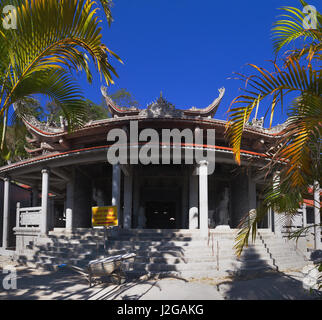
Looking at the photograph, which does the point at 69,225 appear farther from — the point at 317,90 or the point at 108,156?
the point at 317,90

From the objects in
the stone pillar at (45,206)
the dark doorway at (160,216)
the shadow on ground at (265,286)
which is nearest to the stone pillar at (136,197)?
the dark doorway at (160,216)

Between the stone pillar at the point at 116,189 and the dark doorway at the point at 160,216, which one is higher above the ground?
the stone pillar at the point at 116,189

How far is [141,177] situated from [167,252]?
24.3 feet

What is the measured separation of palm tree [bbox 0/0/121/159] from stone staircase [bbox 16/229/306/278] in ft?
20.0

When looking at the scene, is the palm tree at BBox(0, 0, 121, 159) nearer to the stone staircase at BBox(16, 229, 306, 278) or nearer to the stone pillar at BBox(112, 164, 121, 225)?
the stone staircase at BBox(16, 229, 306, 278)

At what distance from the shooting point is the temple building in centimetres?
1283

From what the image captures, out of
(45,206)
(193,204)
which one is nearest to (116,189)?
(45,206)

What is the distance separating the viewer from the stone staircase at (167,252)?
8.55m

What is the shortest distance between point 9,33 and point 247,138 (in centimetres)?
1350

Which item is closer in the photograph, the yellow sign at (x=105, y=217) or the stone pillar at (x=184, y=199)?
the yellow sign at (x=105, y=217)

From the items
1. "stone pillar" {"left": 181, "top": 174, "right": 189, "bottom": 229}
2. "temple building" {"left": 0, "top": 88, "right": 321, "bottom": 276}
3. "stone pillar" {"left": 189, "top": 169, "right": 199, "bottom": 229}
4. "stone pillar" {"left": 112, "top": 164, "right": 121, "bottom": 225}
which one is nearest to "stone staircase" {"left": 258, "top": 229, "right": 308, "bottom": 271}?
"temple building" {"left": 0, "top": 88, "right": 321, "bottom": 276}

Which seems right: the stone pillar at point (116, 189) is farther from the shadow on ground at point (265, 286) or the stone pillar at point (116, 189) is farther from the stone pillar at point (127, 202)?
the shadow on ground at point (265, 286)

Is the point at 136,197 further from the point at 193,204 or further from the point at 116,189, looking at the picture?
the point at 116,189

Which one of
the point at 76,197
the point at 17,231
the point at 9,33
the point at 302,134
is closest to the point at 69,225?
the point at 76,197
